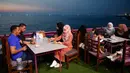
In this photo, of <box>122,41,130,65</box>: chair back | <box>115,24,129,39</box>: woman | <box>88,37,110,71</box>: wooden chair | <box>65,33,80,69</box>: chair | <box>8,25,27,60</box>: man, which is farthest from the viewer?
<box>115,24,129,39</box>: woman

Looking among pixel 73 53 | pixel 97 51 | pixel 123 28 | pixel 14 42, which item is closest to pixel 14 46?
pixel 14 42

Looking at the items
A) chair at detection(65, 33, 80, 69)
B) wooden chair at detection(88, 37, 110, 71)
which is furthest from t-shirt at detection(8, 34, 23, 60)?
wooden chair at detection(88, 37, 110, 71)

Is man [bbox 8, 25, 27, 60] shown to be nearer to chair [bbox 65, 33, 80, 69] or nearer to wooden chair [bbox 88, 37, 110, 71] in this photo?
chair [bbox 65, 33, 80, 69]

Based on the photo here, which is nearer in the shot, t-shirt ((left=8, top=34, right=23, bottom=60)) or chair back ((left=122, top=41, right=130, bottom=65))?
t-shirt ((left=8, top=34, right=23, bottom=60))

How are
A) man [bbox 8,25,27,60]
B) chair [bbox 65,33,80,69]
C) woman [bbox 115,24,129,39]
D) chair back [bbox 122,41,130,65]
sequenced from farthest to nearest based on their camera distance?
woman [bbox 115,24,129,39], chair [bbox 65,33,80,69], chair back [bbox 122,41,130,65], man [bbox 8,25,27,60]

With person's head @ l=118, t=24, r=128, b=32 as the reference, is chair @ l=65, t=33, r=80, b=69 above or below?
below

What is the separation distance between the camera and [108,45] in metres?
4.46

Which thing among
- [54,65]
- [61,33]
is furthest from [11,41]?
[61,33]

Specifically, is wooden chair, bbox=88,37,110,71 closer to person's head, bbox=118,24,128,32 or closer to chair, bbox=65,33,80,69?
chair, bbox=65,33,80,69

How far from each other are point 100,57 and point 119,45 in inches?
53.9

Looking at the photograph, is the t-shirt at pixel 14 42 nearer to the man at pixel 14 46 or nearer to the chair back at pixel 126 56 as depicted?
the man at pixel 14 46

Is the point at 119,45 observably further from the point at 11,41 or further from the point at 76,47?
the point at 11,41

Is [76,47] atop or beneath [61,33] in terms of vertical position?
beneath

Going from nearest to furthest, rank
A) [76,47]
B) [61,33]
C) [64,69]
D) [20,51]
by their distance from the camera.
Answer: [20,51], [64,69], [76,47], [61,33]
